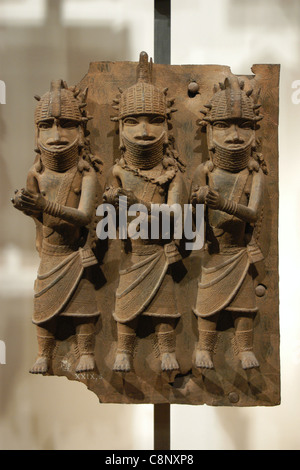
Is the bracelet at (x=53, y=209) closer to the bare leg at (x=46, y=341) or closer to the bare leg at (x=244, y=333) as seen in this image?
the bare leg at (x=46, y=341)

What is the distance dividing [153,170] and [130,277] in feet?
1.80

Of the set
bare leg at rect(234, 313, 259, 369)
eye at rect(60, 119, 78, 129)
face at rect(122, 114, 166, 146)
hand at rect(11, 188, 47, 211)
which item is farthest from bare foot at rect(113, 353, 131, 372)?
eye at rect(60, 119, 78, 129)

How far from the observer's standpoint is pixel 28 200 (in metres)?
2.52

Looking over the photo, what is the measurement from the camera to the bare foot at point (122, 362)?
107 inches

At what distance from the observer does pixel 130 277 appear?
2.75m

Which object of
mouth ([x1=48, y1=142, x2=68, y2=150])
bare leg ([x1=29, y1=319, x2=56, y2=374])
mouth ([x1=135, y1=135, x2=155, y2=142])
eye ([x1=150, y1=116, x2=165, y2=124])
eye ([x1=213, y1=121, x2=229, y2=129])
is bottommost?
bare leg ([x1=29, y1=319, x2=56, y2=374])

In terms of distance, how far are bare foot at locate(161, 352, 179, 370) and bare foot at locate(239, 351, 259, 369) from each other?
0.33 meters

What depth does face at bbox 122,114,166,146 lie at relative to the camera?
2.68m

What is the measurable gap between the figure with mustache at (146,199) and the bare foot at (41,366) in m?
0.35

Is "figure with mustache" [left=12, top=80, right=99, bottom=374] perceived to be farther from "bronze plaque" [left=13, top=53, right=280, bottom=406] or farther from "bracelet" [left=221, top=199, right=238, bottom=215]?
"bracelet" [left=221, top=199, right=238, bottom=215]

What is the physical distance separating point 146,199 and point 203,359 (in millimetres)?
848

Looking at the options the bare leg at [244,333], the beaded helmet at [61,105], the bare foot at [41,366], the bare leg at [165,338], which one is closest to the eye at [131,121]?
the beaded helmet at [61,105]

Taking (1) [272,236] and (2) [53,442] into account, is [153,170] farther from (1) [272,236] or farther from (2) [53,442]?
(2) [53,442]
